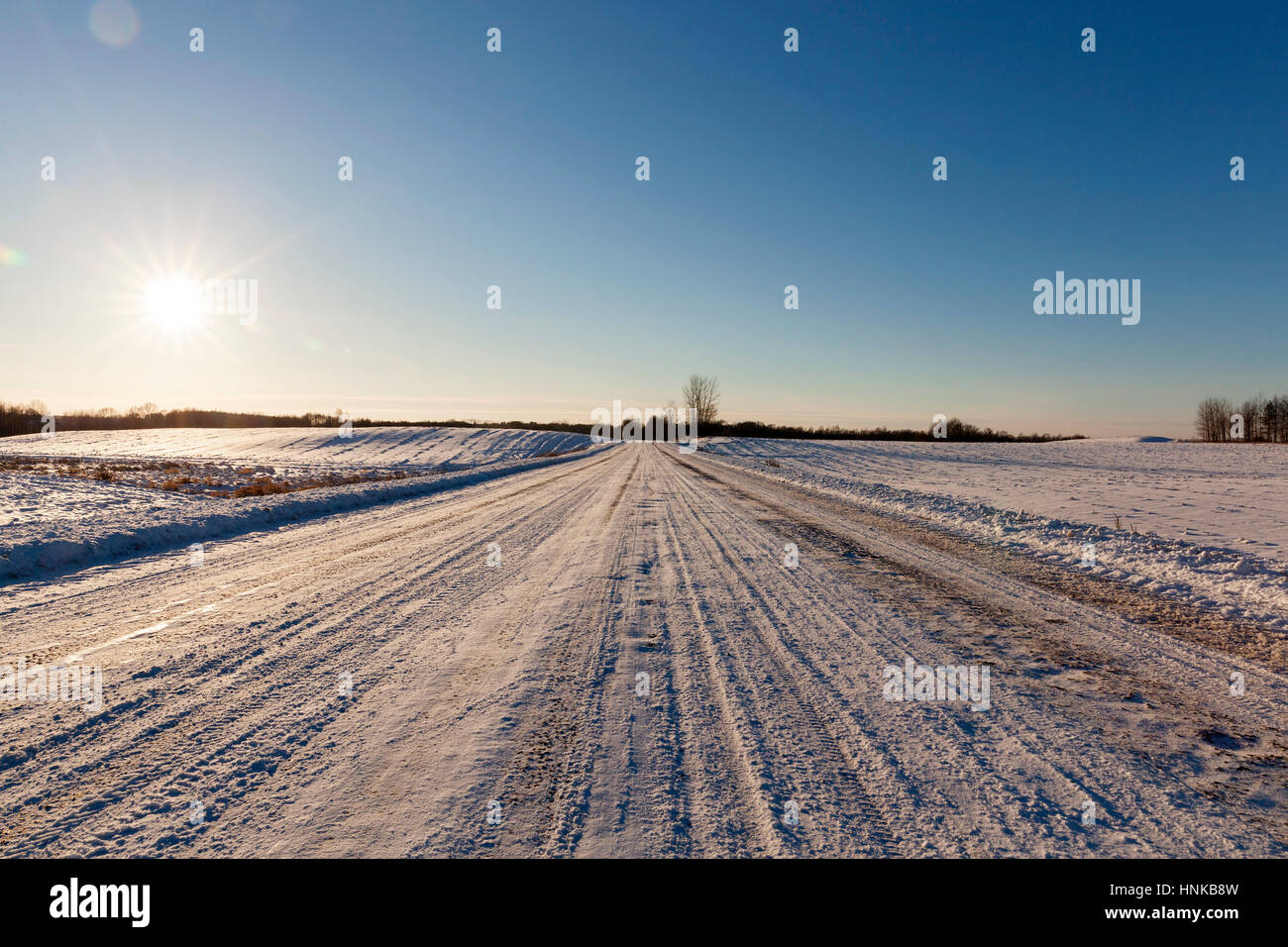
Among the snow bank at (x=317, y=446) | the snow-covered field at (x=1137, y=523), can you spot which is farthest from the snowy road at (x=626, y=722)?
the snow bank at (x=317, y=446)

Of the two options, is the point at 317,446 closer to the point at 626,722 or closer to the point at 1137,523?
the point at 1137,523

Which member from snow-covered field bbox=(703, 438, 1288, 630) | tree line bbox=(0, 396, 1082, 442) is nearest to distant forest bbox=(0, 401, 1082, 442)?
tree line bbox=(0, 396, 1082, 442)

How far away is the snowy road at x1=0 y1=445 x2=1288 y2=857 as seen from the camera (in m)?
2.50

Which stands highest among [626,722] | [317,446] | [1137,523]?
Result: [317,446]

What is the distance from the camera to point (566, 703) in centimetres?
376

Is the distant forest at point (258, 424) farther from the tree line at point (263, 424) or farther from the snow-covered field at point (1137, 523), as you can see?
the snow-covered field at point (1137, 523)

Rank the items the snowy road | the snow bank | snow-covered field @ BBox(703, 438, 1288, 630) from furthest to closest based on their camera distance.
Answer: the snow bank < snow-covered field @ BBox(703, 438, 1288, 630) < the snowy road

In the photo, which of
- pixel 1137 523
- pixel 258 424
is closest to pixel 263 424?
pixel 258 424

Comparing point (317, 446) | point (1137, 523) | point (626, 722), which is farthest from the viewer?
point (317, 446)

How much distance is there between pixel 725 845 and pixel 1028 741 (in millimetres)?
2111

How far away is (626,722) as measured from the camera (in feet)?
11.4

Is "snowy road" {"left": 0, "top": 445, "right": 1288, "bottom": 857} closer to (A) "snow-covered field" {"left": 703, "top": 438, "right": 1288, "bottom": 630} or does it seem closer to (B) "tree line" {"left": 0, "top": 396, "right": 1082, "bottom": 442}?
(A) "snow-covered field" {"left": 703, "top": 438, "right": 1288, "bottom": 630}

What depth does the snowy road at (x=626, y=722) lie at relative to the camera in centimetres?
250
